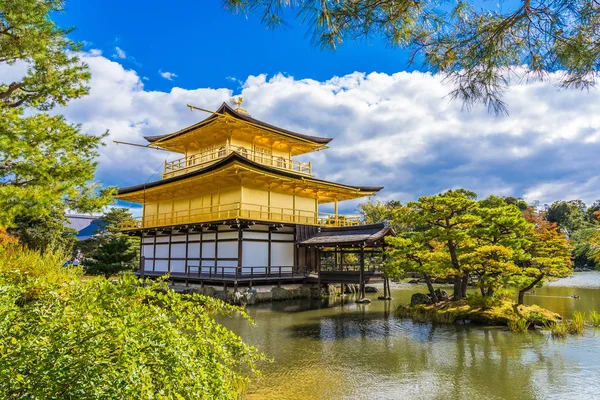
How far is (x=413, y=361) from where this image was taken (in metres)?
7.94

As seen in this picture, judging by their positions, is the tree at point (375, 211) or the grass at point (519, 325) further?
the tree at point (375, 211)

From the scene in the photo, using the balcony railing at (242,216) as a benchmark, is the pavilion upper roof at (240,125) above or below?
above

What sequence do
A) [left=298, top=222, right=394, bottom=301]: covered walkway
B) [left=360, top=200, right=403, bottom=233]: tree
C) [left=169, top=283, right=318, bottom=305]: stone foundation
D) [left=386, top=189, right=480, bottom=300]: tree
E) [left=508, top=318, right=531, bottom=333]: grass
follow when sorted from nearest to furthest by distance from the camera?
[left=508, top=318, right=531, bottom=333]: grass, [left=386, top=189, right=480, bottom=300]: tree, [left=169, top=283, right=318, bottom=305]: stone foundation, [left=298, top=222, right=394, bottom=301]: covered walkway, [left=360, top=200, right=403, bottom=233]: tree

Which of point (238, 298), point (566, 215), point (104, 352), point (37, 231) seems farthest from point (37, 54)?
point (566, 215)

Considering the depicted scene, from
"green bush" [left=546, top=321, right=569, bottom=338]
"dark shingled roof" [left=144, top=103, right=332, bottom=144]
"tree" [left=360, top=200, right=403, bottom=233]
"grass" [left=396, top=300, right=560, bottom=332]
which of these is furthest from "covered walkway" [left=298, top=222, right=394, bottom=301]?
"tree" [left=360, top=200, right=403, bottom=233]

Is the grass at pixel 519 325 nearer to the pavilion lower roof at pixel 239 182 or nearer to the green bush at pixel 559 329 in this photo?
the green bush at pixel 559 329

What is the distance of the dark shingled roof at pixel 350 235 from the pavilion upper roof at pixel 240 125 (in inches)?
227

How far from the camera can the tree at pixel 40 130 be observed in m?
7.20

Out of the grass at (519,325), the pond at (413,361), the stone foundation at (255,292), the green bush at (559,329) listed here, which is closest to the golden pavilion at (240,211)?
the stone foundation at (255,292)

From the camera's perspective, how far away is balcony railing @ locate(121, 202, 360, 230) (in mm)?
17494

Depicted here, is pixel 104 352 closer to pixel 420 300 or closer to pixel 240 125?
pixel 420 300

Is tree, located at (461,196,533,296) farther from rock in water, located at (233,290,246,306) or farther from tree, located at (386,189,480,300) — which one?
rock in water, located at (233,290,246,306)

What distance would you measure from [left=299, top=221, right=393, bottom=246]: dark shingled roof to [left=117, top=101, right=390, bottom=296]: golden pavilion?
2.3 inches

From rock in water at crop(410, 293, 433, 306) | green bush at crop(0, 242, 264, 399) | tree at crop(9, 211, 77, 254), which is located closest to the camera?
green bush at crop(0, 242, 264, 399)
